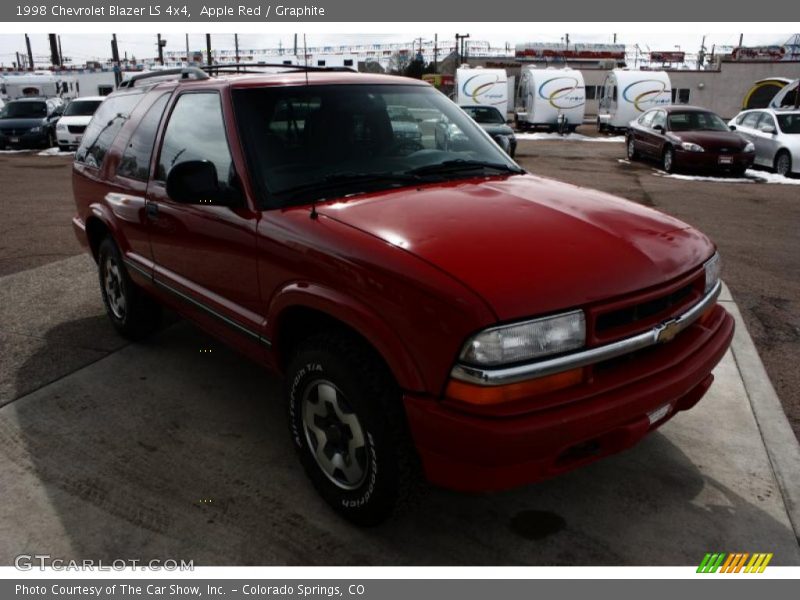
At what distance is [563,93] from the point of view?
30.0 meters

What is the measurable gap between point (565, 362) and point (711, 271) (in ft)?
3.67

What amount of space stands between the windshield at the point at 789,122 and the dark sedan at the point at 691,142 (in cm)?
96

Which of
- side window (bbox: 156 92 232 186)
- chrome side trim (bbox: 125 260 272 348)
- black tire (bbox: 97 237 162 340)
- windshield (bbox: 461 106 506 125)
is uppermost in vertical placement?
side window (bbox: 156 92 232 186)

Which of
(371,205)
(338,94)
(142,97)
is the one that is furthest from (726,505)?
(142,97)

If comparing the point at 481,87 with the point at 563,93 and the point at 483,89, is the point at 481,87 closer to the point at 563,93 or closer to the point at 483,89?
the point at 483,89

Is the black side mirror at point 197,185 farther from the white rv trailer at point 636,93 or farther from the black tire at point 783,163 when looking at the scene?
the white rv trailer at point 636,93

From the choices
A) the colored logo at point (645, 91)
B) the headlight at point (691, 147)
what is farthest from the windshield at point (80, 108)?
the colored logo at point (645, 91)

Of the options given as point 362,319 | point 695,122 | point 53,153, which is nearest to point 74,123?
point 53,153

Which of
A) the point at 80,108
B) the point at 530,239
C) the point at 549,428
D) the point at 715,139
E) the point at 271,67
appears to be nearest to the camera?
the point at 549,428

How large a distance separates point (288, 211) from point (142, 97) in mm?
2166

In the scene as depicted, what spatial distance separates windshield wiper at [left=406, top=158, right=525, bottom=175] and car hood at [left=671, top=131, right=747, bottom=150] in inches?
495

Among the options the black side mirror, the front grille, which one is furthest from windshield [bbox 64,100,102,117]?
the front grille

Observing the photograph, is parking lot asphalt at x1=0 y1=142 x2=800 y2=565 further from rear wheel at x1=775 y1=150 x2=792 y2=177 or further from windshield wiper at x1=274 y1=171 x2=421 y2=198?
rear wheel at x1=775 y1=150 x2=792 y2=177

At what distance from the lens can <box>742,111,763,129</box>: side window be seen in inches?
617
